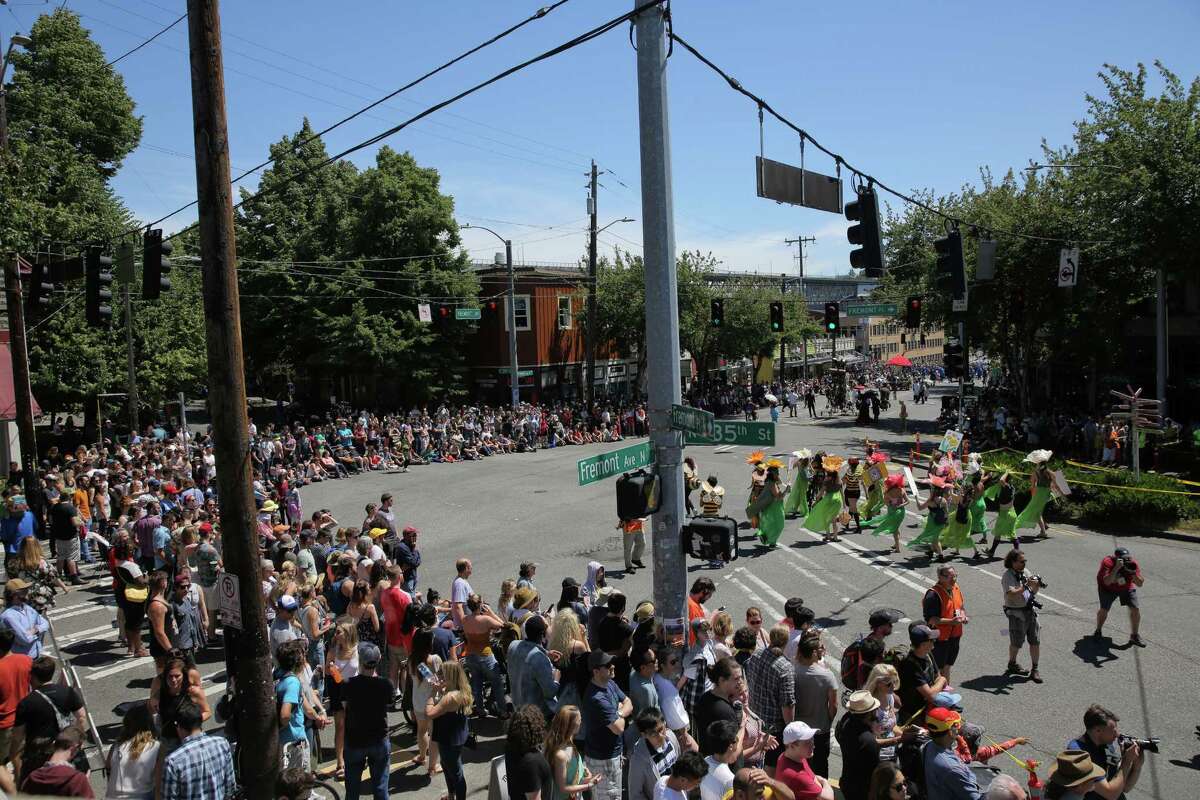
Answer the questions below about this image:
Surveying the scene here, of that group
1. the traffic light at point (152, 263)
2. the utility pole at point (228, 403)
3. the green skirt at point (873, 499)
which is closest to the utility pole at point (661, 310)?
the utility pole at point (228, 403)

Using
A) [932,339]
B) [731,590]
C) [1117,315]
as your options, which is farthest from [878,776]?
[932,339]

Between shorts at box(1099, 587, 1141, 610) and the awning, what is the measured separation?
24.5 m

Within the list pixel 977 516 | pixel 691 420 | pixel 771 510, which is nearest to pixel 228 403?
pixel 691 420

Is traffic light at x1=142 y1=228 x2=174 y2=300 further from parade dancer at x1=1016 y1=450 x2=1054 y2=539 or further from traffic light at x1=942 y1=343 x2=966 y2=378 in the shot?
traffic light at x1=942 y1=343 x2=966 y2=378

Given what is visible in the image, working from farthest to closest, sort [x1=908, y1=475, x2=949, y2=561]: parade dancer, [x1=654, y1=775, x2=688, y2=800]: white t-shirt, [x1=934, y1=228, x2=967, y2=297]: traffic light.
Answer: [x1=908, y1=475, x2=949, y2=561]: parade dancer < [x1=934, y1=228, x2=967, y2=297]: traffic light < [x1=654, y1=775, x2=688, y2=800]: white t-shirt

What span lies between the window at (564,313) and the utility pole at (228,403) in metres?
37.1

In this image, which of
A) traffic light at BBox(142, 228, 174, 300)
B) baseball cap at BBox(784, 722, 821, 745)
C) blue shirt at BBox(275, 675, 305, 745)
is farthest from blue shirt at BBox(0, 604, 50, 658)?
baseball cap at BBox(784, 722, 821, 745)

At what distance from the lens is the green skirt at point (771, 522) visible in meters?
16.1

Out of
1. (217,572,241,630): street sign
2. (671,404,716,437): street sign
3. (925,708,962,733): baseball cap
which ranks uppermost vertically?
(671,404,716,437): street sign

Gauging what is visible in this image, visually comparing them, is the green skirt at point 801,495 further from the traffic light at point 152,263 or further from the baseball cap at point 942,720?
the baseball cap at point 942,720

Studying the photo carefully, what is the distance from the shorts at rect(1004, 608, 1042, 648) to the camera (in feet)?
32.3

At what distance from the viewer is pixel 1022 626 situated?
9.88 meters

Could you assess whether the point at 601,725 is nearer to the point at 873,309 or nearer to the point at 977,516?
the point at 977,516

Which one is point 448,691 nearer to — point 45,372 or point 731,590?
point 731,590
